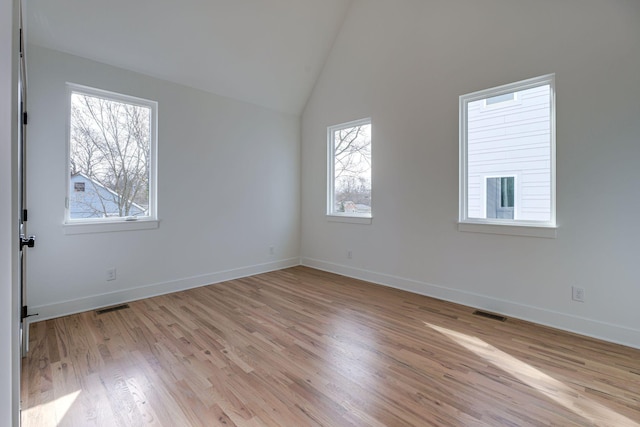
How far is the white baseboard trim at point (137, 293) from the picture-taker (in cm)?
293

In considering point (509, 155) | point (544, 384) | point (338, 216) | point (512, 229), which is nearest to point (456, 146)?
point (509, 155)

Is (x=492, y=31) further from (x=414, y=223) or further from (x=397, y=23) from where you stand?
(x=414, y=223)

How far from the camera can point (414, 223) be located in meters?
3.76

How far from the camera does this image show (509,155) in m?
3.09

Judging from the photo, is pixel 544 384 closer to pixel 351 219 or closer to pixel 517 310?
pixel 517 310

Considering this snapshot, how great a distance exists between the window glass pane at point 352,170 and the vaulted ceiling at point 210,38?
1.08 meters

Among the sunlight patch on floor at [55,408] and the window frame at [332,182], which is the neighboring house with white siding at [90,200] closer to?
the sunlight patch on floor at [55,408]

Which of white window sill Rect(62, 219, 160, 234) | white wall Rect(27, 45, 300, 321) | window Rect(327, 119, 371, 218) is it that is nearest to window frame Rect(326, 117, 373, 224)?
window Rect(327, 119, 371, 218)

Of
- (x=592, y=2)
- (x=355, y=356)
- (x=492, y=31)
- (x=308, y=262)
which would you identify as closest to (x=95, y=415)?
(x=355, y=356)

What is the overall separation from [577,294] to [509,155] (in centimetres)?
140

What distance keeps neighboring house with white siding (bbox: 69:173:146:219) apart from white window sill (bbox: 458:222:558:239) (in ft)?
12.5

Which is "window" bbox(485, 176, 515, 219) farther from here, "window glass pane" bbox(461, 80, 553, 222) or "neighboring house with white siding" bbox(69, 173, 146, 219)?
"neighboring house with white siding" bbox(69, 173, 146, 219)

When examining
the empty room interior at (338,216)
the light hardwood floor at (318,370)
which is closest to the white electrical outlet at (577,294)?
the empty room interior at (338,216)

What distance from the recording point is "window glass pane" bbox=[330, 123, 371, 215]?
437 centimetres
